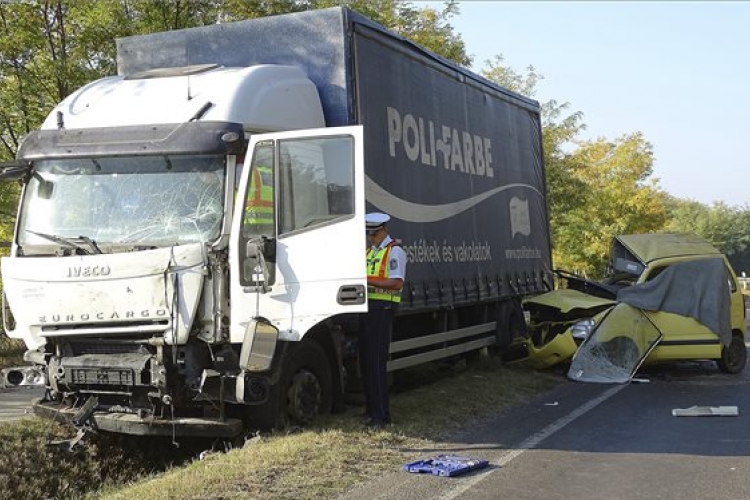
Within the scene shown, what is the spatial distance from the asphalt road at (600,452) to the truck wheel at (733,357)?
1.70 meters

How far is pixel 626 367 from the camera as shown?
1098 cm

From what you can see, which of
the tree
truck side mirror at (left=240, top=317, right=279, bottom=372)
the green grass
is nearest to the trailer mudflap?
the green grass

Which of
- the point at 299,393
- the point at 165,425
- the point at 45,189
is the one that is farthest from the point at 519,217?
the point at 45,189

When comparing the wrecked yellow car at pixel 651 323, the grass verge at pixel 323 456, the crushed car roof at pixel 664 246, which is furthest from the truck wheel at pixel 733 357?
the grass verge at pixel 323 456

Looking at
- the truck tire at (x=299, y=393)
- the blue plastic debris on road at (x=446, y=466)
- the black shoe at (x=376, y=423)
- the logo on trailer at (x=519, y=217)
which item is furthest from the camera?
the logo on trailer at (x=519, y=217)

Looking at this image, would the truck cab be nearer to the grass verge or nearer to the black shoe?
the grass verge

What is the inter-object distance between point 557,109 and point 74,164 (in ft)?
79.0

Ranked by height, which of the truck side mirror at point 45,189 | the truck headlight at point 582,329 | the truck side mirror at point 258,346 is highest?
the truck side mirror at point 45,189

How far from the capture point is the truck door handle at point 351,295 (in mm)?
6555

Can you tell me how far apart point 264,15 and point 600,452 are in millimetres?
9941

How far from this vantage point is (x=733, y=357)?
38.9ft

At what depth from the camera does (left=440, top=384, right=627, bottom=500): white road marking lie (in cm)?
570

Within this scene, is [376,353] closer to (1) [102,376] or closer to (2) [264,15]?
(1) [102,376]

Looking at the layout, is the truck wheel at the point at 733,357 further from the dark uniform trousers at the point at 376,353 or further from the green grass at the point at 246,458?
the dark uniform trousers at the point at 376,353
